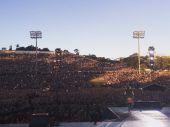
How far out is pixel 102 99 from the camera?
50.8m

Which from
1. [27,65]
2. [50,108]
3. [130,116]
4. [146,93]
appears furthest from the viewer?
[27,65]

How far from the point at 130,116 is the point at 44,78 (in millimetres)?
53820

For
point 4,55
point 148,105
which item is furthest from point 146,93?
point 4,55

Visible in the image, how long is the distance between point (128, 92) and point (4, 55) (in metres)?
82.7

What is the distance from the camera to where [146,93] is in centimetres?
5712

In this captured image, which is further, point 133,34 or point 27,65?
point 27,65

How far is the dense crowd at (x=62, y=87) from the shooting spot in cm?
3861

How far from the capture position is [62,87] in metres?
74.6

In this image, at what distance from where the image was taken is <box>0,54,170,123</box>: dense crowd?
127ft

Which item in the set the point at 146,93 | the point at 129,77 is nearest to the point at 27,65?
the point at 129,77

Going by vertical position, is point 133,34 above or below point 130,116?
above

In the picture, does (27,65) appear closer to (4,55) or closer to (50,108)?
(4,55)

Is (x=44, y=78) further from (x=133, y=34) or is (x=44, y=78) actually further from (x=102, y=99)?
(x=102, y=99)

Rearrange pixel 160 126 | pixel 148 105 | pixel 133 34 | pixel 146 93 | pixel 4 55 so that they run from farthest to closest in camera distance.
→ 1. pixel 4 55
2. pixel 133 34
3. pixel 146 93
4. pixel 148 105
5. pixel 160 126
